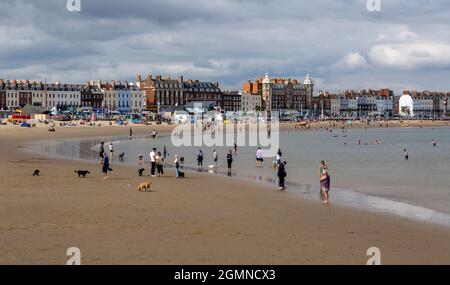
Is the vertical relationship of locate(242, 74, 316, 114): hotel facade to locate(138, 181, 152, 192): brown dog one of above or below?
above

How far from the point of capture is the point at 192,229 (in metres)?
13.1

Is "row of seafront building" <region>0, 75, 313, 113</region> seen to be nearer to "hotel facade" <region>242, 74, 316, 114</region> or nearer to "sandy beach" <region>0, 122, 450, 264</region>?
"hotel facade" <region>242, 74, 316, 114</region>

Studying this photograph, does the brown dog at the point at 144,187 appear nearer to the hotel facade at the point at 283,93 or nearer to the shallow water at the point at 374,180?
the shallow water at the point at 374,180

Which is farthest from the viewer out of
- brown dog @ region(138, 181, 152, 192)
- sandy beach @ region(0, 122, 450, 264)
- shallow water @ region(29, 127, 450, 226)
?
brown dog @ region(138, 181, 152, 192)

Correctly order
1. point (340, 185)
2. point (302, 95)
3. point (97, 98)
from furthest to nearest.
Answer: point (302, 95) < point (97, 98) < point (340, 185)

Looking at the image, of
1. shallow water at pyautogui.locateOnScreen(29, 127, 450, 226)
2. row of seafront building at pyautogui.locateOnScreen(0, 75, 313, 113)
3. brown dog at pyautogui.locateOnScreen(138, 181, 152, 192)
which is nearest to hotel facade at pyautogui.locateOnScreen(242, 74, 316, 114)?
row of seafront building at pyautogui.locateOnScreen(0, 75, 313, 113)

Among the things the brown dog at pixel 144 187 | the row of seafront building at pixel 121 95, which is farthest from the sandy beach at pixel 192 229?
the row of seafront building at pixel 121 95

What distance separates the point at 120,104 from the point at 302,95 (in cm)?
6093

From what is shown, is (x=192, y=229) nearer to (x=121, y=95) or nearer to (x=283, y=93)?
(x=121, y=95)

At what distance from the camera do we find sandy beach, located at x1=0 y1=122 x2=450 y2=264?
416 inches

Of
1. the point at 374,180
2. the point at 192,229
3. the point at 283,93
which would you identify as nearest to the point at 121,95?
the point at 283,93
